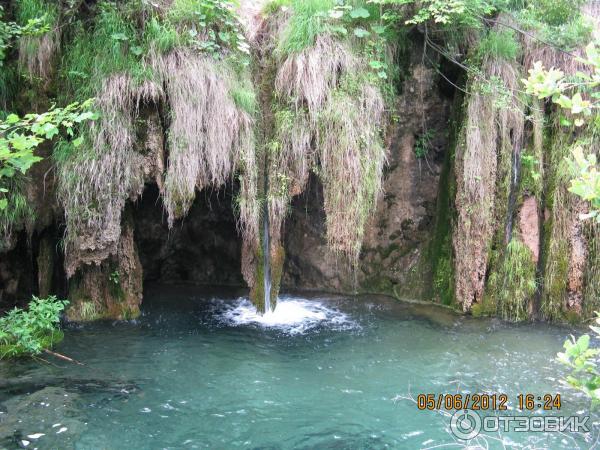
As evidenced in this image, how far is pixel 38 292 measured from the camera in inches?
271

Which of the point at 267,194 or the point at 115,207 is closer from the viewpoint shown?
the point at 115,207

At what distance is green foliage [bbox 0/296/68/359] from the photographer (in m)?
5.27

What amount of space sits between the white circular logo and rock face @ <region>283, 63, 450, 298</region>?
3426mm

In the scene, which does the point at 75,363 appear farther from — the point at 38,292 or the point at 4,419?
the point at 38,292

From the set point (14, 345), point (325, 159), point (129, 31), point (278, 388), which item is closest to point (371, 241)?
point (325, 159)

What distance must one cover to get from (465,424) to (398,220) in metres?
4.26

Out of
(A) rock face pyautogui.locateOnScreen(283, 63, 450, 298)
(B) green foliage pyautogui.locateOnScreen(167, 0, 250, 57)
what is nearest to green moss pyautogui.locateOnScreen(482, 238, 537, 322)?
(A) rock face pyautogui.locateOnScreen(283, 63, 450, 298)

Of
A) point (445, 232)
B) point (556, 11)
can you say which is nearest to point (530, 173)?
point (445, 232)

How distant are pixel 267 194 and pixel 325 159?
0.84 metres

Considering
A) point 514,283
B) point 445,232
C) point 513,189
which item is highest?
point 513,189

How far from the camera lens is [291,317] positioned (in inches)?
281

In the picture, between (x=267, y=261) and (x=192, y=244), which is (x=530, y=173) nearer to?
(x=267, y=261)

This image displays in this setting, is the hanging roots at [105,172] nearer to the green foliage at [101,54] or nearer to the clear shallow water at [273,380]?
the green foliage at [101,54]

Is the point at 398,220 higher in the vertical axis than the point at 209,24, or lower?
lower
